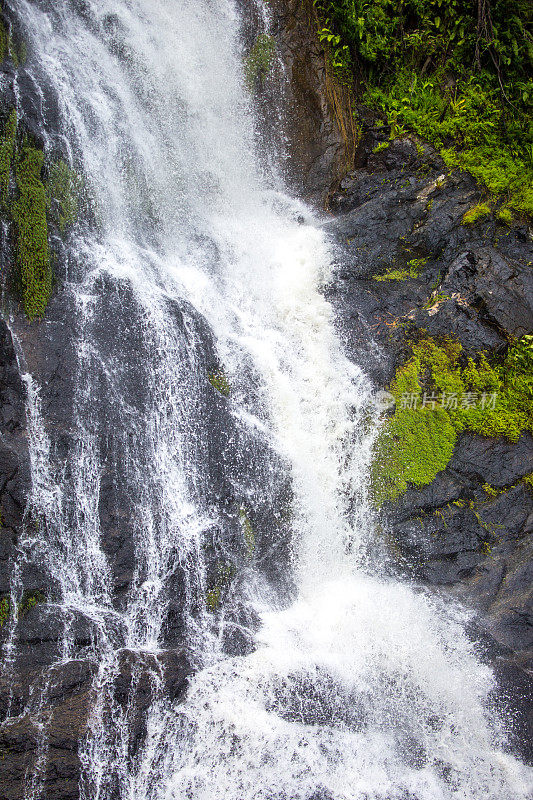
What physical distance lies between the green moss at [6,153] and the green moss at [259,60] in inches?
118

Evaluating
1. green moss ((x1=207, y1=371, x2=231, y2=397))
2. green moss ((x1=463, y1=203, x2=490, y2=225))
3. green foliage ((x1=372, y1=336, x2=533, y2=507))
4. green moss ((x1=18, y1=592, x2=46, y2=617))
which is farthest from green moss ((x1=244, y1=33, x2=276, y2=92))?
green moss ((x1=18, y1=592, x2=46, y2=617))

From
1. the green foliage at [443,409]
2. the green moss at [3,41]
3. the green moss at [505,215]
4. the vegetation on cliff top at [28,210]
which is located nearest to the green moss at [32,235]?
the vegetation on cliff top at [28,210]

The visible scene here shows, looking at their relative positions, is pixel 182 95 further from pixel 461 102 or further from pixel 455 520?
pixel 455 520

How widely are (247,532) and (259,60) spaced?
228 inches

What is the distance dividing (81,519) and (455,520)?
3.77m

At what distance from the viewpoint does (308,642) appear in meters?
4.82

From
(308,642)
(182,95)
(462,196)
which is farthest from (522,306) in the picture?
(182,95)

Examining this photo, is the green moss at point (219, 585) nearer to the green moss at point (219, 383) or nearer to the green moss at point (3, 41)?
the green moss at point (219, 383)

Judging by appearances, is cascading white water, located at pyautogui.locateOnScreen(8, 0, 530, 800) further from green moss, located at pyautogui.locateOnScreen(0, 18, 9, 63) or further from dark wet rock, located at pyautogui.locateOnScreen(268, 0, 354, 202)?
dark wet rock, located at pyautogui.locateOnScreen(268, 0, 354, 202)

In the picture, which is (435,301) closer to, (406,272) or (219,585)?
(406,272)

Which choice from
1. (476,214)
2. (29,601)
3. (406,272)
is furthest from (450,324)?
(29,601)

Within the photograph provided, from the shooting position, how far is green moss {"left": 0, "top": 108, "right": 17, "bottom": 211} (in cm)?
492

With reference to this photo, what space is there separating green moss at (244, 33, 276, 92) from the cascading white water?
0.13 m

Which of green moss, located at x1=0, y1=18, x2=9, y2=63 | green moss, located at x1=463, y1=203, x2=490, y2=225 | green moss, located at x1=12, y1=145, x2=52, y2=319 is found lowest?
green moss, located at x1=12, y1=145, x2=52, y2=319
